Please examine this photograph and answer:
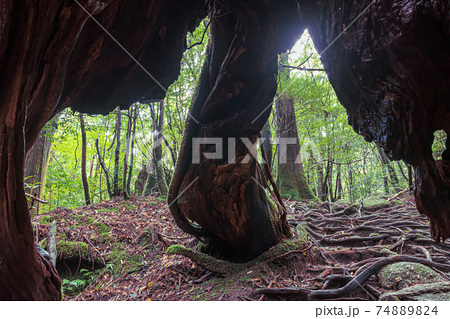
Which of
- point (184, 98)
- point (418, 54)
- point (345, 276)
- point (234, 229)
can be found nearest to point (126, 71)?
point (234, 229)

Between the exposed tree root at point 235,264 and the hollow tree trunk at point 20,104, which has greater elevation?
the hollow tree trunk at point 20,104

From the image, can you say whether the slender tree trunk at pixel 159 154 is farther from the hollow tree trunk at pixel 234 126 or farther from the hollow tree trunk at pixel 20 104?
the hollow tree trunk at pixel 20 104

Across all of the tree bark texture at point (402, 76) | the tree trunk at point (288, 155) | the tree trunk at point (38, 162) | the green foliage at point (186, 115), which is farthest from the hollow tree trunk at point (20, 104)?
the tree trunk at point (38, 162)

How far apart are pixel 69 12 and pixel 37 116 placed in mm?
859

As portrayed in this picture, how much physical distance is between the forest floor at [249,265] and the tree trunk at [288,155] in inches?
65.4

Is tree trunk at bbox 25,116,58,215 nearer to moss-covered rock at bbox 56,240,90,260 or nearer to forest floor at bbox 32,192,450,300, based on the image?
forest floor at bbox 32,192,450,300

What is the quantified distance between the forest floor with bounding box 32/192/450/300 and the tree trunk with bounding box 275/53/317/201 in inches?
65.4

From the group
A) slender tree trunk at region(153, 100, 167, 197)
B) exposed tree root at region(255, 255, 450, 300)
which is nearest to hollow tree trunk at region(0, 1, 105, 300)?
exposed tree root at region(255, 255, 450, 300)

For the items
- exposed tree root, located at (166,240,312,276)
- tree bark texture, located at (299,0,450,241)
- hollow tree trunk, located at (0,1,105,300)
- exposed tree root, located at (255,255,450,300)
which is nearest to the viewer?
hollow tree trunk, located at (0,1,105,300)

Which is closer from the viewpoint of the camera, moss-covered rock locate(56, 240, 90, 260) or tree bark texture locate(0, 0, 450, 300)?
tree bark texture locate(0, 0, 450, 300)

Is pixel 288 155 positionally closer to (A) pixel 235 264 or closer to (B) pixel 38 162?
(A) pixel 235 264

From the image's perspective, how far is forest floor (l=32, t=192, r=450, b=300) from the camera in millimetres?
2500

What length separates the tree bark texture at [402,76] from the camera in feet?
5.86

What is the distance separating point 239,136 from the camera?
9.88ft
